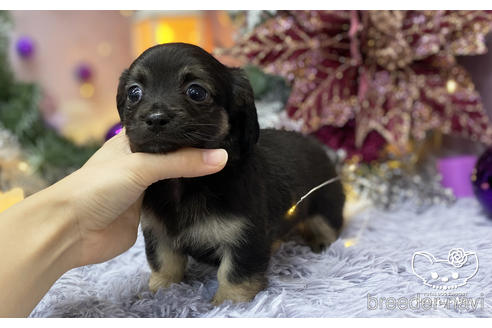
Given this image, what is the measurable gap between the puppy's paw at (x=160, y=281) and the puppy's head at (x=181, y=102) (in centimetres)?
56

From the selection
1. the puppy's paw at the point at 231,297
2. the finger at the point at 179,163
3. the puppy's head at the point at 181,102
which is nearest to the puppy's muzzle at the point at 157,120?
the puppy's head at the point at 181,102

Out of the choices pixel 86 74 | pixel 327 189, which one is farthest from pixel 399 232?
pixel 86 74

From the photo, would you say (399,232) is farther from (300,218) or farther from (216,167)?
(216,167)

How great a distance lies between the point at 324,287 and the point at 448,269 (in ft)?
1.44

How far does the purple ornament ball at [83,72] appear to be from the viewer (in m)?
4.54

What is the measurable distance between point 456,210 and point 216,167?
1795 mm

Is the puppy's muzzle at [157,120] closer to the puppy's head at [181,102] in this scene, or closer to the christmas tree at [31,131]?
the puppy's head at [181,102]

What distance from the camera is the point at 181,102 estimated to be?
58.6 inches

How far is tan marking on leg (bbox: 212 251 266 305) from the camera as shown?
1697mm

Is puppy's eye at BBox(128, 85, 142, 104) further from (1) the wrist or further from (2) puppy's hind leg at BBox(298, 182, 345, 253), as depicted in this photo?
(2) puppy's hind leg at BBox(298, 182, 345, 253)

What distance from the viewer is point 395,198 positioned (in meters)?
2.95

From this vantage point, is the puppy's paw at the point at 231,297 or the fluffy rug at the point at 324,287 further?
the puppy's paw at the point at 231,297

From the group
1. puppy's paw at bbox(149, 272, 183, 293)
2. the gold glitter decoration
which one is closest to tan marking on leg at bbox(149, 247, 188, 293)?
puppy's paw at bbox(149, 272, 183, 293)

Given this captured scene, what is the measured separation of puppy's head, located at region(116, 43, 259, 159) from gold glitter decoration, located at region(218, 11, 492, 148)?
125 cm
